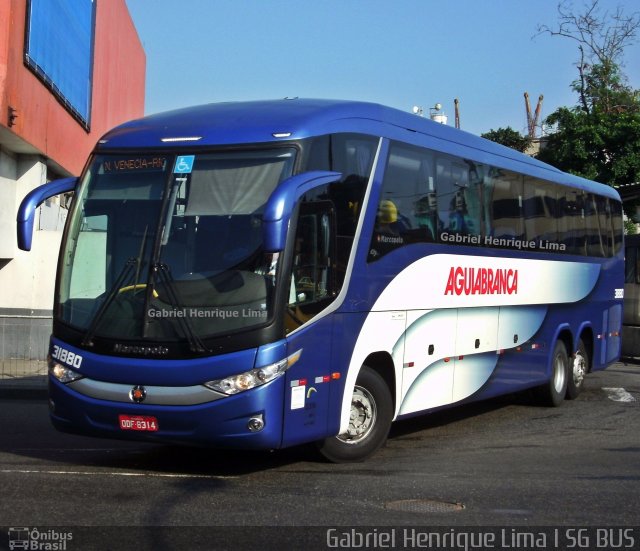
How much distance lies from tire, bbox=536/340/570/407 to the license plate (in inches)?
307

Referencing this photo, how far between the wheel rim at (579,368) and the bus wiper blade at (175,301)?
886cm

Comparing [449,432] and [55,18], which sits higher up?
[55,18]

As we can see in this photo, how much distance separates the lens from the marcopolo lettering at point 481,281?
35.7 ft

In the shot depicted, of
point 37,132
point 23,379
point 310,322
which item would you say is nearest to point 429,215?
point 310,322

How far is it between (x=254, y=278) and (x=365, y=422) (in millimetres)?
2276

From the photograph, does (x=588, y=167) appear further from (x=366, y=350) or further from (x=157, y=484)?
(x=157, y=484)

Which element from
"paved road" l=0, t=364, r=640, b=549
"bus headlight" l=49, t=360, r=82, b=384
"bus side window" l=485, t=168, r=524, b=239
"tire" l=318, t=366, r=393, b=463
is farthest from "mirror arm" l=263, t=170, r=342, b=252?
"bus side window" l=485, t=168, r=524, b=239

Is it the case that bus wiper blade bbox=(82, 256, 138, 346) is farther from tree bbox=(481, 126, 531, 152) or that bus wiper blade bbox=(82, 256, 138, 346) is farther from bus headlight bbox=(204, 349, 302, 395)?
tree bbox=(481, 126, 531, 152)

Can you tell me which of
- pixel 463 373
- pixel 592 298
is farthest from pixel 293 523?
pixel 592 298

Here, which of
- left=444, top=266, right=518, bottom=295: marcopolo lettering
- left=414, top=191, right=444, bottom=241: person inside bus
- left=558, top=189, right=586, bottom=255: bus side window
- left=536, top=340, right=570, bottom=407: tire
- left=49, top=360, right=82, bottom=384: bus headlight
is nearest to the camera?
left=49, top=360, right=82, bottom=384: bus headlight

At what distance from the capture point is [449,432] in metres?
11.7

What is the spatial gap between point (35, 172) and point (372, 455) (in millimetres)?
12386

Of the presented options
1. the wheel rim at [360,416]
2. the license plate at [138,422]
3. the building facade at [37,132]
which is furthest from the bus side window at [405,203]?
the building facade at [37,132]

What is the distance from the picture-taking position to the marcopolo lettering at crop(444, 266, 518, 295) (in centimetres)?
1088
